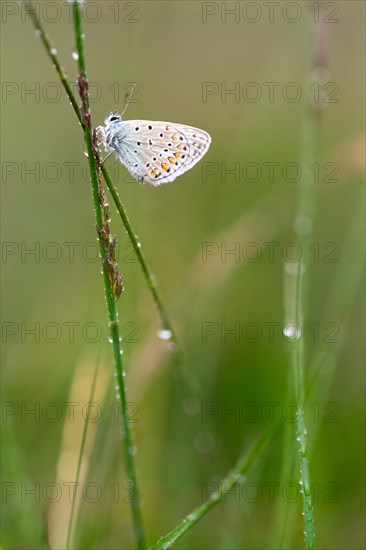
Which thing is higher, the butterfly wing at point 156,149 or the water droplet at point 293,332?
the butterfly wing at point 156,149

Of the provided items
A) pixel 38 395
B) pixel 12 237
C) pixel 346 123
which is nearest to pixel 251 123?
pixel 346 123

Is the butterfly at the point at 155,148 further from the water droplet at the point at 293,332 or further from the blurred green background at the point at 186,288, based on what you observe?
the water droplet at the point at 293,332

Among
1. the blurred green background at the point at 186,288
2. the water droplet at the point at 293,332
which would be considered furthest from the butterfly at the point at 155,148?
the water droplet at the point at 293,332

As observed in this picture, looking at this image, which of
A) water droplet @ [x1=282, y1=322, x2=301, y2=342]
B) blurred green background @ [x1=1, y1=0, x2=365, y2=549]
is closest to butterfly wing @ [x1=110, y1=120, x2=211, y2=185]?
blurred green background @ [x1=1, y1=0, x2=365, y2=549]

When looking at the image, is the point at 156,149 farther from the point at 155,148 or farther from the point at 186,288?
the point at 186,288

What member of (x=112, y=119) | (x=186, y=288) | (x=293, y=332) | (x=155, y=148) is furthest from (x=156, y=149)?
(x=293, y=332)

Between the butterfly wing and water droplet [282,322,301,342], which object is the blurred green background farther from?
the butterfly wing
